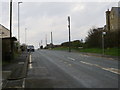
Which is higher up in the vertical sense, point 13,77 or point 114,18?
point 114,18

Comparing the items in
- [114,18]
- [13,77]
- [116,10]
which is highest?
[116,10]

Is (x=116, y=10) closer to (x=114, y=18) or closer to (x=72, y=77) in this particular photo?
(x=114, y=18)

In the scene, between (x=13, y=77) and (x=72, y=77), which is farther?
(x=13, y=77)

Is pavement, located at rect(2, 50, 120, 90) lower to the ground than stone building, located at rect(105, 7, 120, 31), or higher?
lower

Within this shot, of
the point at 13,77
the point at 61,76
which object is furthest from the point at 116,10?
the point at 13,77

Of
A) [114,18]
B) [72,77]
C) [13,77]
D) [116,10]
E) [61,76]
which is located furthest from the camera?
[114,18]

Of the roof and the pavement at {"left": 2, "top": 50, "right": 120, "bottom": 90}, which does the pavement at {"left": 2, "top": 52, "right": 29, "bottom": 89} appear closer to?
the pavement at {"left": 2, "top": 50, "right": 120, "bottom": 90}

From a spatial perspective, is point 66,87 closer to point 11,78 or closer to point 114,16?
point 11,78

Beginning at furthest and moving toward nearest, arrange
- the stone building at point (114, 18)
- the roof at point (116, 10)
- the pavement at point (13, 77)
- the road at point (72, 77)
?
the roof at point (116, 10) < the stone building at point (114, 18) < the pavement at point (13, 77) < the road at point (72, 77)

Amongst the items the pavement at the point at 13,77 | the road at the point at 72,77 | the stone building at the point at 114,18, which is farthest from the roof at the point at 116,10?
the pavement at the point at 13,77

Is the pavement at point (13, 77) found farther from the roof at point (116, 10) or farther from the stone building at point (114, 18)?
the roof at point (116, 10)

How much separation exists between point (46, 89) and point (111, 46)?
39009 millimetres

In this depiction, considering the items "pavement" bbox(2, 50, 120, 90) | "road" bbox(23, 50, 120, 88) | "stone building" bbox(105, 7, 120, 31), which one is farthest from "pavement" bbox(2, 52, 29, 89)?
"stone building" bbox(105, 7, 120, 31)

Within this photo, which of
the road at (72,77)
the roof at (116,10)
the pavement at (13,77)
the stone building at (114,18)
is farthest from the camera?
the roof at (116,10)
